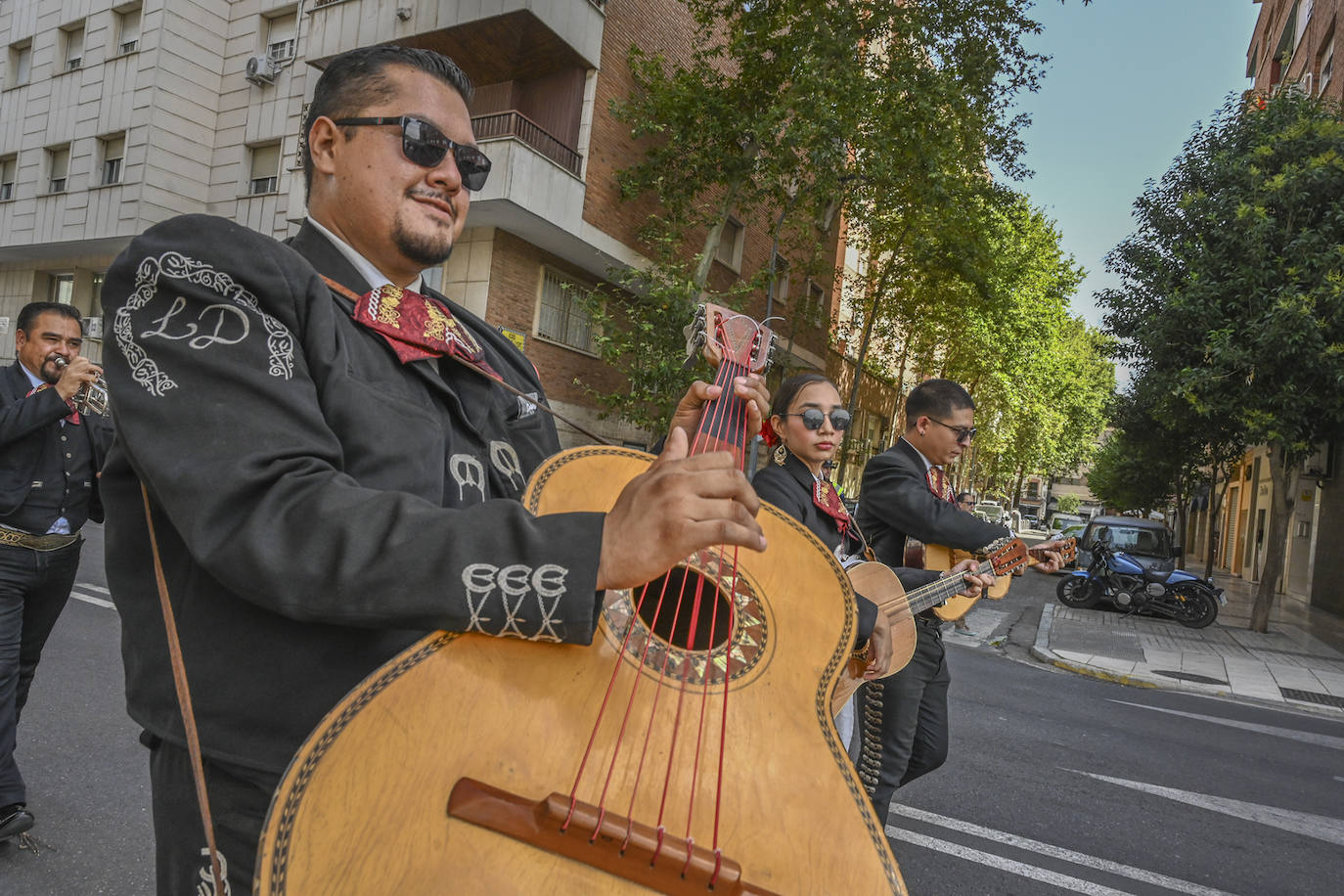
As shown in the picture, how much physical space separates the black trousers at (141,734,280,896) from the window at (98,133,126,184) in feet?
73.0

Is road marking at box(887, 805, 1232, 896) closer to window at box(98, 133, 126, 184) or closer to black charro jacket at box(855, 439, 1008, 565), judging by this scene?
black charro jacket at box(855, 439, 1008, 565)

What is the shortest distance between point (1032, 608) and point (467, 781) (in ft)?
57.7

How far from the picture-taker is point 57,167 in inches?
816

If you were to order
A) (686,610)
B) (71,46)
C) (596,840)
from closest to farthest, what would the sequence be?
(596,840)
(686,610)
(71,46)

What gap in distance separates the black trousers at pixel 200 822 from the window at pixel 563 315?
47.8 ft

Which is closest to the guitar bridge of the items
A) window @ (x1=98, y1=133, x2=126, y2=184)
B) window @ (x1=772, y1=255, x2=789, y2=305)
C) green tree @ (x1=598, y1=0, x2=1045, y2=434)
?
green tree @ (x1=598, y1=0, x2=1045, y2=434)

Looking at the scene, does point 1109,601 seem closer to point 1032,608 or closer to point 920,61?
point 1032,608

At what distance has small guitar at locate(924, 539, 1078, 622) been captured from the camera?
13.0ft

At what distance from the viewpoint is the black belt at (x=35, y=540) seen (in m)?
3.51

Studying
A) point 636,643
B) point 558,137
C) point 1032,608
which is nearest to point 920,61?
point 558,137

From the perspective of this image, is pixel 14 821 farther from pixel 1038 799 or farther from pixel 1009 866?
pixel 1038 799

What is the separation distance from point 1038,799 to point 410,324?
5.19 metres

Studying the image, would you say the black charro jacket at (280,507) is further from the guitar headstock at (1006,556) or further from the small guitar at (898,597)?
the guitar headstock at (1006,556)

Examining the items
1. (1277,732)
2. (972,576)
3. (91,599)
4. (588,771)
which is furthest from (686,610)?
(1277,732)
